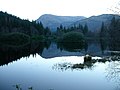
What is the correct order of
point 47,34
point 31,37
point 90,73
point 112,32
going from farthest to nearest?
point 47,34
point 31,37
point 90,73
point 112,32

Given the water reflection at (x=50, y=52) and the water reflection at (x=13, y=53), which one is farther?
the water reflection at (x=50, y=52)

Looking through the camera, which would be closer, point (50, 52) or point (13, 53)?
point (13, 53)

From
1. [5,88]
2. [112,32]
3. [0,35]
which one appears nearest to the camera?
[112,32]

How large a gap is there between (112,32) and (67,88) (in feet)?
24.8

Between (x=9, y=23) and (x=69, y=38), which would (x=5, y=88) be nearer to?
(x=69, y=38)

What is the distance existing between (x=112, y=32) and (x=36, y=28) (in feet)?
513

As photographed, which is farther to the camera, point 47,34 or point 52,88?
point 47,34

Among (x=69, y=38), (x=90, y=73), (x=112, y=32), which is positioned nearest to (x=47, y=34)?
(x=69, y=38)

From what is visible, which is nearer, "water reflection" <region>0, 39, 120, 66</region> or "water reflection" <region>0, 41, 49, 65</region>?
"water reflection" <region>0, 41, 49, 65</region>

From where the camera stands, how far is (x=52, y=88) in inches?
961

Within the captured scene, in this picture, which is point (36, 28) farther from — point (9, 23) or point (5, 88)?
point (5, 88)

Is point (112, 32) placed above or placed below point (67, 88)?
above

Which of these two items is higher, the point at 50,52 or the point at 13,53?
the point at 13,53

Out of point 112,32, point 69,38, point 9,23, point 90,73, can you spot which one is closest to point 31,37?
point 9,23
